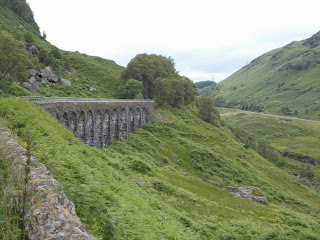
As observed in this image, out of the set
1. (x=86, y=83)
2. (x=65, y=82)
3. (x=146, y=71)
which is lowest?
(x=65, y=82)

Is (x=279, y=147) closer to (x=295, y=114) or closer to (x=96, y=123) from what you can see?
(x=295, y=114)

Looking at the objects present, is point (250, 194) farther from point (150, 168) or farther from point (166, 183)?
point (150, 168)

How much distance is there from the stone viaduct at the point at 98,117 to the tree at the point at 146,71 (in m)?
25.4

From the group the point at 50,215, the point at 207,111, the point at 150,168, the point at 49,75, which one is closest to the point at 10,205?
the point at 50,215

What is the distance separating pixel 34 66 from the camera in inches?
2918

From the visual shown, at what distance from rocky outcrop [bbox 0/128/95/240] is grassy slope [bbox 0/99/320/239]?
3.78 feet

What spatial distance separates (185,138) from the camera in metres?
71.3

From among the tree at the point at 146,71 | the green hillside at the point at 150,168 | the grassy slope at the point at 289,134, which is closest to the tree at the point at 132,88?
the green hillside at the point at 150,168

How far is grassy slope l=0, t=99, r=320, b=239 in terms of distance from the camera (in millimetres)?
10906

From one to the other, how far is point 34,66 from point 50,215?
79.2 metres

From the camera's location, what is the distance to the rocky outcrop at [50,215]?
609cm

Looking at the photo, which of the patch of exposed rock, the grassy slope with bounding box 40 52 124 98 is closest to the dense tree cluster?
the grassy slope with bounding box 40 52 124 98

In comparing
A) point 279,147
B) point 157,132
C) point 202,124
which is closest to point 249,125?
point 279,147

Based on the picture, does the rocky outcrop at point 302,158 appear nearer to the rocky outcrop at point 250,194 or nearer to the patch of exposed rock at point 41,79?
the rocky outcrop at point 250,194
